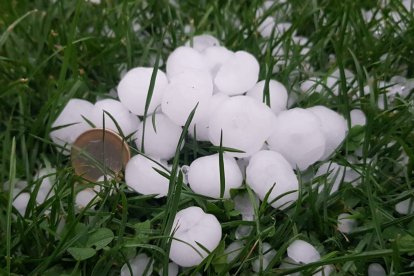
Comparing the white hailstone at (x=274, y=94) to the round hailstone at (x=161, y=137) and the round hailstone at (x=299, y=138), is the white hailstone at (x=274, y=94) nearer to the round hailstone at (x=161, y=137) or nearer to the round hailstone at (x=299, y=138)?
the round hailstone at (x=299, y=138)

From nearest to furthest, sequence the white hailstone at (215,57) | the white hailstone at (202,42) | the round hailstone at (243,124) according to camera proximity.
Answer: the round hailstone at (243,124), the white hailstone at (215,57), the white hailstone at (202,42)

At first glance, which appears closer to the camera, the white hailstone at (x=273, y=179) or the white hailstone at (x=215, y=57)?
the white hailstone at (x=273, y=179)

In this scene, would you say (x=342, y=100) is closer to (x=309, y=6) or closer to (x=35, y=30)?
(x=309, y=6)

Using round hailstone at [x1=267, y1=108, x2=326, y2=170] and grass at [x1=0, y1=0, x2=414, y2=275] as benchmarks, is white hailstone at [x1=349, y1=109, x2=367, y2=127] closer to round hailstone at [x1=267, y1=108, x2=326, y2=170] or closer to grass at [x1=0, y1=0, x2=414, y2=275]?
grass at [x1=0, y1=0, x2=414, y2=275]

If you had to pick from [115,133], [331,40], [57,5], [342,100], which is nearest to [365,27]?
[331,40]

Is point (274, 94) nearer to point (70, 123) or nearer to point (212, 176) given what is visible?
point (212, 176)

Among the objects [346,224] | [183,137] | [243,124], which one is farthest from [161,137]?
[346,224]

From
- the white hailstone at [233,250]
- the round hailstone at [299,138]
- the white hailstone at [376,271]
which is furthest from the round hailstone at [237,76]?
the white hailstone at [376,271]

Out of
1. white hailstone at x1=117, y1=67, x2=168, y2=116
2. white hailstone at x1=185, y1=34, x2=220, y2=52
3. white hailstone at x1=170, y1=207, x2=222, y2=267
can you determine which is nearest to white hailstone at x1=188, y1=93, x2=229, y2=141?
white hailstone at x1=117, y1=67, x2=168, y2=116
